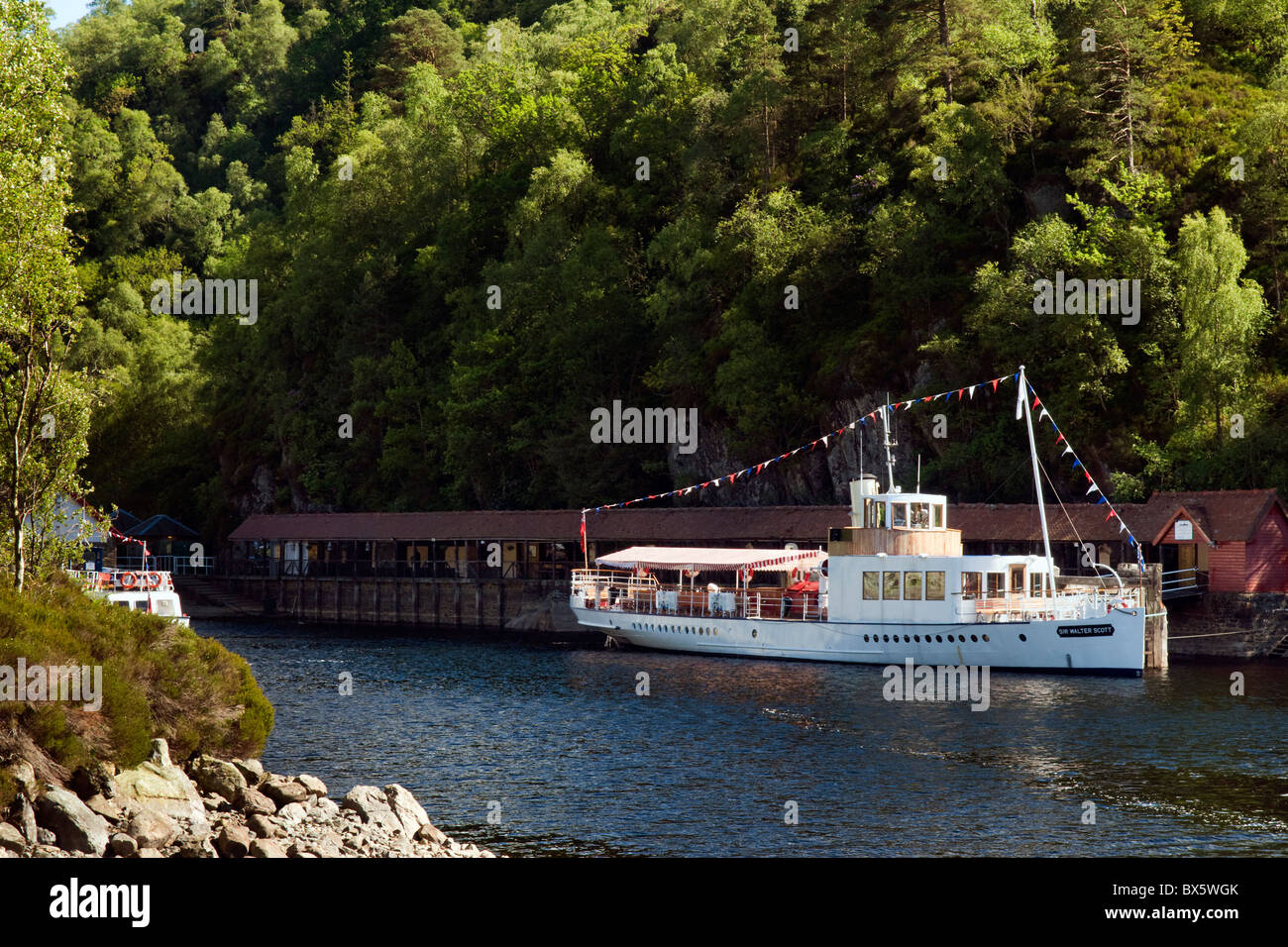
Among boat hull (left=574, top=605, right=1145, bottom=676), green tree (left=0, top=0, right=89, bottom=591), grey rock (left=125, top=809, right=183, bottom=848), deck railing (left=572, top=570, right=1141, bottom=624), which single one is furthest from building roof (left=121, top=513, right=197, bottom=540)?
grey rock (left=125, top=809, right=183, bottom=848)

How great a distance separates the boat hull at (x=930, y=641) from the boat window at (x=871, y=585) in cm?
111

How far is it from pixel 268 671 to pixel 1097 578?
3281 cm

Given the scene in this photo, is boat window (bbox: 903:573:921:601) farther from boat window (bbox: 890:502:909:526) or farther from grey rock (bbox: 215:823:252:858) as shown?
grey rock (bbox: 215:823:252:858)

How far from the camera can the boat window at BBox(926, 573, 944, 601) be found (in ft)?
172

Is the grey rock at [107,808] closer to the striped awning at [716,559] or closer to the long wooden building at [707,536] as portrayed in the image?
the long wooden building at [707,536]

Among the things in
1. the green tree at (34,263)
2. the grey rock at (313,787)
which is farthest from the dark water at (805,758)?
the green tree at (34,263)

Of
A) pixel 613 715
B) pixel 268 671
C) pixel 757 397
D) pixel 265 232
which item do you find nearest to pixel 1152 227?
pixel 757 397

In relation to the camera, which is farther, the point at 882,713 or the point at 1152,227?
the point at 1152,227

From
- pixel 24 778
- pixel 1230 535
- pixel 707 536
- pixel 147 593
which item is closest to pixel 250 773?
pixel 24 778

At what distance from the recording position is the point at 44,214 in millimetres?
30859

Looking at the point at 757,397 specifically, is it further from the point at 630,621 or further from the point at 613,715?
the point at 613,715

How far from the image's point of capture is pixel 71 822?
20594mm

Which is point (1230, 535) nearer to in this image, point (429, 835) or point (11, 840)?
point (429, 835)

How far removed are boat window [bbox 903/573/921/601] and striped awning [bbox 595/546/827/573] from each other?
6.71 meters
